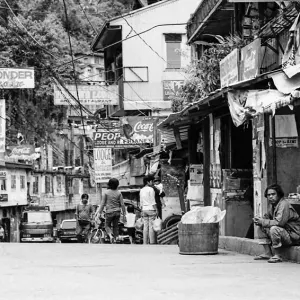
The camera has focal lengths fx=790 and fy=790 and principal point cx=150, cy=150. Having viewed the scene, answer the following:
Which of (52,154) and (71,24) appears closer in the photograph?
(71,24)

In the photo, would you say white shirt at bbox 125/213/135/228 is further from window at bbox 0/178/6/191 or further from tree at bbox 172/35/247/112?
window at bbox 0/178/6/191

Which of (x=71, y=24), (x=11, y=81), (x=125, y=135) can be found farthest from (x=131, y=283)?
(x=71, y=24)

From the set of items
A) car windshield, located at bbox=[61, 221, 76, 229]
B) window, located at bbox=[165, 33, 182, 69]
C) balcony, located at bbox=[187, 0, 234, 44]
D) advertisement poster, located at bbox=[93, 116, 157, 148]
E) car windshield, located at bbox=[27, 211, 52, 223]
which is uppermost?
window, located at bbox=[165, 33, 182, 69]

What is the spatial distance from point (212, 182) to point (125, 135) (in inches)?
406

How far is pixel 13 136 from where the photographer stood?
53.8 metres

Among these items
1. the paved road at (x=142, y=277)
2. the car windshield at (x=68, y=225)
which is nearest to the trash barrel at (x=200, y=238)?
the paved road at (x=142, y=277)

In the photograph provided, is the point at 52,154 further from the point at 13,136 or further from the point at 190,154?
the point at 190,154

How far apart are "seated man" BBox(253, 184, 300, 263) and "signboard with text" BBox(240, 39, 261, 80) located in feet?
11.8

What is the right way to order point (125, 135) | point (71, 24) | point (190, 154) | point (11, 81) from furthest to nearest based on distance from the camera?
1. point (71, 24)
2. point (125, 135)
3. point (11, 81)
4. point (190, 154)

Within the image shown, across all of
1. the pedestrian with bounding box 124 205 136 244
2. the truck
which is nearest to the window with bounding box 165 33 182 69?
the pedestrian with bounding box 124 205 136 244

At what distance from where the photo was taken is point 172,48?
34562 mm

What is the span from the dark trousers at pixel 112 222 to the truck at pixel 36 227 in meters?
27.4

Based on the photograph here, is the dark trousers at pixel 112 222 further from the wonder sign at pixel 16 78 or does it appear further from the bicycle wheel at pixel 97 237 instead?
the wonder sign at pixel 16 78

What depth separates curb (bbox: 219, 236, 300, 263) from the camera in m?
12.1
